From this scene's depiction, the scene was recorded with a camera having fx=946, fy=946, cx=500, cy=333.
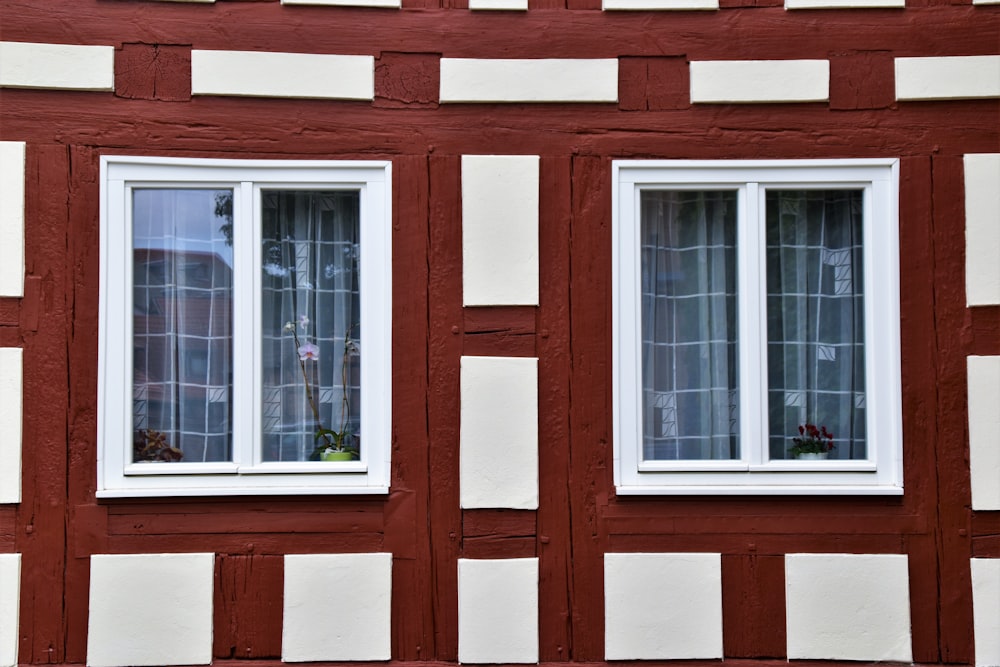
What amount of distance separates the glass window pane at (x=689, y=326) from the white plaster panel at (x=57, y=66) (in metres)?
2.74

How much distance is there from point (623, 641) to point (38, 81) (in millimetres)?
3929

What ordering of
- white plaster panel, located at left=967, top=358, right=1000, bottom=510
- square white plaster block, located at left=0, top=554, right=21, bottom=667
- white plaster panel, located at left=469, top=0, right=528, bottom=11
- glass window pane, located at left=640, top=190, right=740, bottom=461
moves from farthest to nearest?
glass window pane, located at left=640, top=190, right=740, bottom=461 < white plaster panel, located at left=469, top=0, right=528, bottom=11 < white plaster panel, located at left=967, top=358, right=1000, bottom=510 < square white plaster block, located at left=0, top=554, right=21, bottom=667

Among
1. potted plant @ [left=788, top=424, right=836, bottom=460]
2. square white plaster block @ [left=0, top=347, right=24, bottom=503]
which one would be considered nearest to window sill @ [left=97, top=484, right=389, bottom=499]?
square white plaster block @ [left=0, top=347, right=24, bottom=503]

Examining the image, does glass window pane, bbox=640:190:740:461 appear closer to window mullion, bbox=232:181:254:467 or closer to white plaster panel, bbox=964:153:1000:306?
white plaster panel, bbox=964:153:1000:306

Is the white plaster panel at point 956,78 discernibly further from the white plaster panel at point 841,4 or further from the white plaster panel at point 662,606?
the white plaster panel at point 662,606

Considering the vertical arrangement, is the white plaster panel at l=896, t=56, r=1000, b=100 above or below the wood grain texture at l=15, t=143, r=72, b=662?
above

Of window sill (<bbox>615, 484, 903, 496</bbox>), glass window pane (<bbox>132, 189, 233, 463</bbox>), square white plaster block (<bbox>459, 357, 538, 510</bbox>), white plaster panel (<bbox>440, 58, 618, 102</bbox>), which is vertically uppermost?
white plaster panel (<bbox>440, 58, 618, 102</bbox>)

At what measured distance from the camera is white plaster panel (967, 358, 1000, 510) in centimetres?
461

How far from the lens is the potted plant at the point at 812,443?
188 inches

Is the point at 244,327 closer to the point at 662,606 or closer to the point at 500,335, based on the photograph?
the point at 500,335

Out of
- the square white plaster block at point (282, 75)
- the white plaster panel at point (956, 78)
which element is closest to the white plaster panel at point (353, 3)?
the square white plaster block at point (282, 75)

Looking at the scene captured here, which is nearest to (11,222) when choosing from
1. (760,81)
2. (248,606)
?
(248,606)

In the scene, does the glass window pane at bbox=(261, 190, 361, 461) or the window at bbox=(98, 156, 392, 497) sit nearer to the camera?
the window at bbox=(98, 156, 392, 497)

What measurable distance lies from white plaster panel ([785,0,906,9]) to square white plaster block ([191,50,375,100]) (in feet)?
6.99
